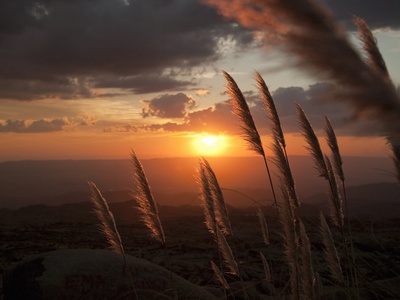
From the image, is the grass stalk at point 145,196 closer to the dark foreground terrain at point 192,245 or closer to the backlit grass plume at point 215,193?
the backlit grass plume at point 215,193

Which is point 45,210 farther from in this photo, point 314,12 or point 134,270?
point 314,12

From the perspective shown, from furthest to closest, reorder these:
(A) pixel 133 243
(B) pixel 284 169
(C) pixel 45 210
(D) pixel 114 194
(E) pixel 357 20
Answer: (D) pixel 114 194 → (C) pixel 45 210 → (A) pixel 133 243 → (B) pixel 284 169 → (E) pixel 357 20

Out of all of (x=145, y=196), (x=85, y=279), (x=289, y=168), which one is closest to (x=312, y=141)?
(x=289, y=168)

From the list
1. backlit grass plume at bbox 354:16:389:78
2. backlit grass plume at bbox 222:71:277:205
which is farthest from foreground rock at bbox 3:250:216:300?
backlit grass plume at bbox 354:16:389:78

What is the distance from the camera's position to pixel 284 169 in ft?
7.39

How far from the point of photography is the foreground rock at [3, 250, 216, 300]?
177 inches

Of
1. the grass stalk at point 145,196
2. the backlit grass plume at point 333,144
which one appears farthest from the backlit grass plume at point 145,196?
the backlit grass plume at point 333,144

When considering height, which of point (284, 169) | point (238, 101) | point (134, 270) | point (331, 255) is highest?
point (238, 101)

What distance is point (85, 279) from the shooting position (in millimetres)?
4535

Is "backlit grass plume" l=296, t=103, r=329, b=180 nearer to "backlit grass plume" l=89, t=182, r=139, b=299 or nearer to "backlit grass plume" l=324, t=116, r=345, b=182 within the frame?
"backlit grass plume" l=324, t=116, r=345, b=182

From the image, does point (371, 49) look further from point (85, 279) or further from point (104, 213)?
point (85, 279)

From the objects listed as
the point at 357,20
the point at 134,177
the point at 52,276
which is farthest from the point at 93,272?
the point at 357,20

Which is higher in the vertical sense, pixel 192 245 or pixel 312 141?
pixel 312 141

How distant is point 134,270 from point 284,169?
3153 millimetres
